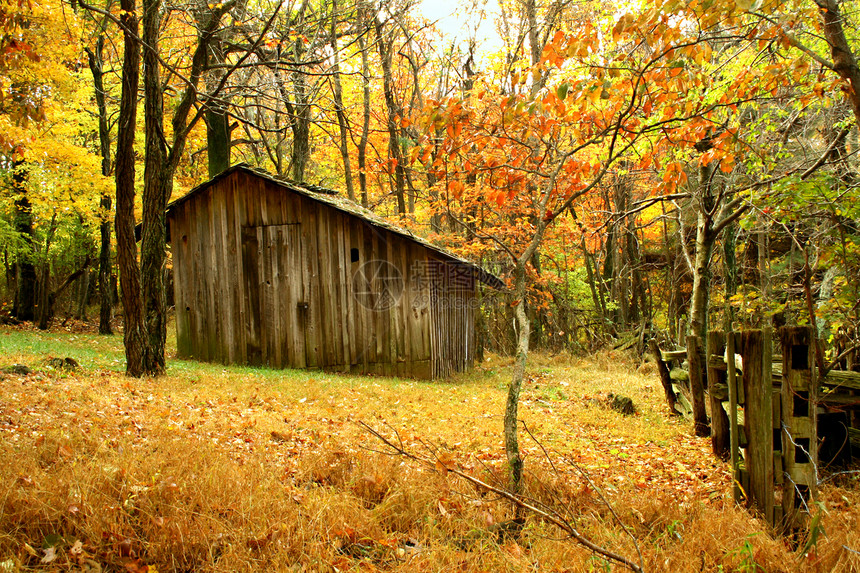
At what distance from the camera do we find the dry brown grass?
11.3 feet

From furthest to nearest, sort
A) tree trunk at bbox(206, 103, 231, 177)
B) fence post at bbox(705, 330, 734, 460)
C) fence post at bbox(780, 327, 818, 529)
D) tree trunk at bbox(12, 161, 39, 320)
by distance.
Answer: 1. tree trunk at bbox(12, 161, 39, 320)
2. tree trunk at bbox(206, 103, 231, 177)
3. fence post at bbox(705, 330, 734, 460)
4. fence post at bbox(780, 327, 818, 529)

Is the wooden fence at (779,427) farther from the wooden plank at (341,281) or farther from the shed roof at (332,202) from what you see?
the wooden plank at (341,281)

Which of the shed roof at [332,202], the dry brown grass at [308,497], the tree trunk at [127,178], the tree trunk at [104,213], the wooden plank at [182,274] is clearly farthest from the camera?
the tree trunk at [104,213]

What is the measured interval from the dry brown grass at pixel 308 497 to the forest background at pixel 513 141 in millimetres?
1658

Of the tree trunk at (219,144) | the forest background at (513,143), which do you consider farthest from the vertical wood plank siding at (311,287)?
the tree trunk at (219,144)

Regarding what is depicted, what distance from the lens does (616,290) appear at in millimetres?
22484

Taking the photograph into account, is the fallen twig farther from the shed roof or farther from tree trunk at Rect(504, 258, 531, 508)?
Answer: the shed roof

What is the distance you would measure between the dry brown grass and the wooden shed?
20.2 ft

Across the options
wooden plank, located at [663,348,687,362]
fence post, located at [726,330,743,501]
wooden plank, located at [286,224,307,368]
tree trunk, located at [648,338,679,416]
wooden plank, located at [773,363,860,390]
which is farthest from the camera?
wooden plank, located at [286,224,307,368]

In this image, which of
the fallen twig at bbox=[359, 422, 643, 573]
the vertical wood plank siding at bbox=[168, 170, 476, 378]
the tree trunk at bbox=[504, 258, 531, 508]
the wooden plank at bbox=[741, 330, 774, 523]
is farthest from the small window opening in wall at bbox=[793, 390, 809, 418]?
the vertical wood plank siding at bbox=[168, 170, 476, 378]

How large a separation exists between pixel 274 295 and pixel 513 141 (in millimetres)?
10276

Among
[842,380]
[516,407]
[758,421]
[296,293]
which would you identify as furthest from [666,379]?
[296,293]

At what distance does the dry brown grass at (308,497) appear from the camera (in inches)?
136

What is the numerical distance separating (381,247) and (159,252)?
5.70 meters
